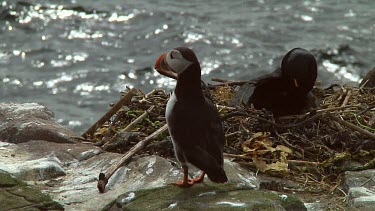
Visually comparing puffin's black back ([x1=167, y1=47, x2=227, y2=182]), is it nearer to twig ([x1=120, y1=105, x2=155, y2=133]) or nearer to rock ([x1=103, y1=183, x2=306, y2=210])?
rock ([x1=103, y1=183, x2=306, y2=210])

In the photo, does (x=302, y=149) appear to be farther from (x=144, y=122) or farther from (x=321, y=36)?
(x=321, y=36)

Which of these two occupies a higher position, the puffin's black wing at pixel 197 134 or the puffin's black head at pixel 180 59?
the puffin's black head at pixel 180 59

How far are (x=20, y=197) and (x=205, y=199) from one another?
1188 mm

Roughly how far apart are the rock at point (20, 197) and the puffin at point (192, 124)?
85 centimetres

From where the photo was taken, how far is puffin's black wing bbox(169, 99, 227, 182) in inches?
228

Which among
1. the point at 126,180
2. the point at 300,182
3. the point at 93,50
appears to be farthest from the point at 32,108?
the point at 93,50

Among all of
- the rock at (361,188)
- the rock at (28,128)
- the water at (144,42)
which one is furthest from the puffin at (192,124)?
the water at (144,42)

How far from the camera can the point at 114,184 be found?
6.40 metres

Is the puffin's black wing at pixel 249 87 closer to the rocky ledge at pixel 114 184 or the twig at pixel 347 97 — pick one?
the twig at pixel 347 97

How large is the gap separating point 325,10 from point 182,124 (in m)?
13.5

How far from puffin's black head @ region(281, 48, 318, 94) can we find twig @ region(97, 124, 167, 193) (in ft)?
4.48

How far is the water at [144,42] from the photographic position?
1592cm

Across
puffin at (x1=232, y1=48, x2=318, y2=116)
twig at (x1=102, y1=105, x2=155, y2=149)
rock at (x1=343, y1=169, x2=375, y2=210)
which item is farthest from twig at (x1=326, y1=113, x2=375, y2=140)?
twig at (x1=102, y1=105, x2=155, y2=149)

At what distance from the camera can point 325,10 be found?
61.9 feet
